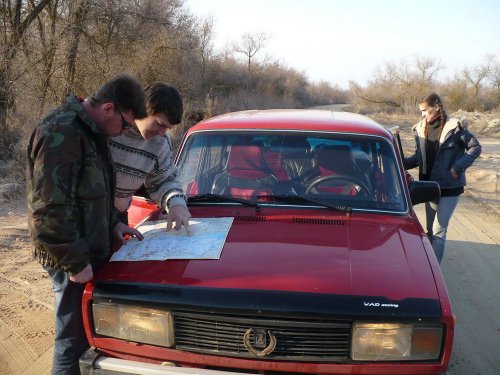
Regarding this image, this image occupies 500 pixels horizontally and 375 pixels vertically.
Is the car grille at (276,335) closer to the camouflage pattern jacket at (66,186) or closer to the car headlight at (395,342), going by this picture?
the car headlight at (395,342)

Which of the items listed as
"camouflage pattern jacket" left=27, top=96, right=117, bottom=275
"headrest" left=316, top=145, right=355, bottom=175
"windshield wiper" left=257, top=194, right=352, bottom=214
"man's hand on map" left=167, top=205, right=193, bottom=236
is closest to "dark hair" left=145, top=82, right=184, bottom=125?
"camouflage pattern jacket" left=27, top=96, right=117, bottom=275

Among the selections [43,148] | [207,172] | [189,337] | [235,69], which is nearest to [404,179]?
[207,172]

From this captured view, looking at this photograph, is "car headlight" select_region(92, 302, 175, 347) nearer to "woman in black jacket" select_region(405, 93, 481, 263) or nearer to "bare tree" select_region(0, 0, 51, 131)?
"woman in black jacket" select_region(405, 93, 481, 263)

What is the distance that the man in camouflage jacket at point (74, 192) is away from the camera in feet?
7.26

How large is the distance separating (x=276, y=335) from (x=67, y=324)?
1.10 metres

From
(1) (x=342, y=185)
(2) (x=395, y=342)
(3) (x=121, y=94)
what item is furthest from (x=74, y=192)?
(1) (x=342, y=185)

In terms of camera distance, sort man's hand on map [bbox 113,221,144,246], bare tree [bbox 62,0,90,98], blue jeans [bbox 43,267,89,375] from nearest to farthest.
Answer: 1. blue jeans [bbox 43,267,89,375]
2. man's hand on map [bbox 113,221,144,246]
3. bare tree [bbox 62,0,90,98]

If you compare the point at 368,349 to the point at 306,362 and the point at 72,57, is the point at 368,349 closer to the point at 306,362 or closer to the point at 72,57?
the point at 306,362

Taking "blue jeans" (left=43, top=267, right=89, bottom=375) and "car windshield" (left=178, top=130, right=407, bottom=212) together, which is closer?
"blue jeans" (left=43, top=267, right=89, bottom=375)

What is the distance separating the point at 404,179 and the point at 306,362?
1635 mm

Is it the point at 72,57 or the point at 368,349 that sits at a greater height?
the point at 72,57

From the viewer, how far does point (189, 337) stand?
7.73 feet

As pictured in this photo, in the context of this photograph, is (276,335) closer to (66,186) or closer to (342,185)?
(66,186)

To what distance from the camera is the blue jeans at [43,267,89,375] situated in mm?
2529
